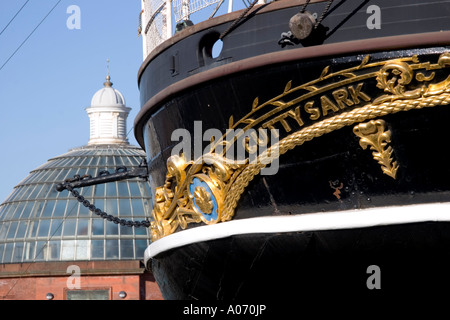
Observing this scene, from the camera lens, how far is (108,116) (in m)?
51.6

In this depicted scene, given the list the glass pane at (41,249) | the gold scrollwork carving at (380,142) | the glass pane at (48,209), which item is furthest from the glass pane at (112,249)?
the gold scrollwork carving at (380,142)

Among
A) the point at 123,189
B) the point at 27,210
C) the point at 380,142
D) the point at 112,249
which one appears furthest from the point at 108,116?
the point at 380,142

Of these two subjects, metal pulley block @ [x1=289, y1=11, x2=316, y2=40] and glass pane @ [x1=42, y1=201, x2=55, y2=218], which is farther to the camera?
glass pane @ [x1=42, y1=201, x2=55, y2=218]

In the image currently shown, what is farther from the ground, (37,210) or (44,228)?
(37,210)

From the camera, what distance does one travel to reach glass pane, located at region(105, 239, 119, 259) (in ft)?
136

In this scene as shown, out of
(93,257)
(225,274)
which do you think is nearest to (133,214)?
(93,257)

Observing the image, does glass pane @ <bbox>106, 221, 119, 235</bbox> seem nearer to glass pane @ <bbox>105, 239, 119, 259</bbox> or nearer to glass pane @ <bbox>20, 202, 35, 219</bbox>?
glass pane @ <bbox>105, 239, 119, 259</bbox>

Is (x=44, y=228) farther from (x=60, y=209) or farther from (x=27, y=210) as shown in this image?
(x=27, y=210)

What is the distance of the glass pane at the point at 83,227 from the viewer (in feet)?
139

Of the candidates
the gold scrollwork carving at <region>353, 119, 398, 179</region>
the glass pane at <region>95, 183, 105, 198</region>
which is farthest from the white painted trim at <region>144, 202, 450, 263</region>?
the glass pane at <region>95, 183, 105, 198</region>

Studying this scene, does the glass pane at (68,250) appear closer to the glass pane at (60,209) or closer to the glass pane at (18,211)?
the glass pane at (60,209)

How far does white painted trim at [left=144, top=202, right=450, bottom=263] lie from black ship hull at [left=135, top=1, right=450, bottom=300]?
12 mm

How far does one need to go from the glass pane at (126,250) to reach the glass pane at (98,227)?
41.7 inches

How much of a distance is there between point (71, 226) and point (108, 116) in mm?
10214
